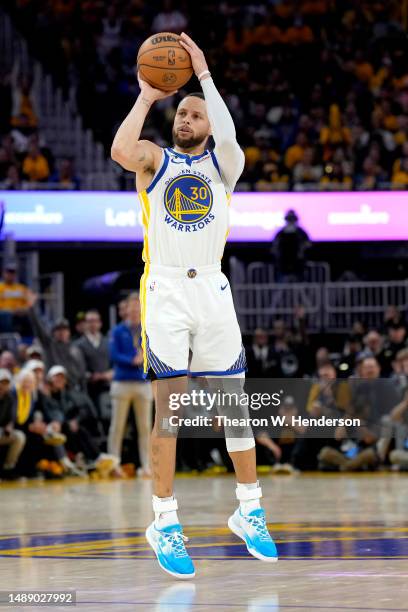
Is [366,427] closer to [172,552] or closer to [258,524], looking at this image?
[258,524]

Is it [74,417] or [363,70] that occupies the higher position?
[363,70]

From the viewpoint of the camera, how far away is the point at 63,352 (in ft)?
56.2

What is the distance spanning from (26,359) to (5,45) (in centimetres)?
1128

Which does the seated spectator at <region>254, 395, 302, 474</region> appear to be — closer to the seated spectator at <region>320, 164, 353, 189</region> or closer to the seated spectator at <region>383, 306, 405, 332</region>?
the seated spectator at <region>383, 306, 405, 332</region>

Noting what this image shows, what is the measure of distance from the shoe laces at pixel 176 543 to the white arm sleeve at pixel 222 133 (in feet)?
6.37

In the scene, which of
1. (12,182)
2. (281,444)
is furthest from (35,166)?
(281,444)

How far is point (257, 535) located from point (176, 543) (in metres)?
0.53

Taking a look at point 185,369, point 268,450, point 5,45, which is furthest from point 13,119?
point 185,369

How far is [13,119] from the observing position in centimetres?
2453

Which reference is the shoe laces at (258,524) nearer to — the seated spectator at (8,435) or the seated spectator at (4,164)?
the seated spectator at (8,435)

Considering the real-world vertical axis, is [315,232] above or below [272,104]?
below

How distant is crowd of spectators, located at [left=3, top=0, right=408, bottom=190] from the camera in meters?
24.9

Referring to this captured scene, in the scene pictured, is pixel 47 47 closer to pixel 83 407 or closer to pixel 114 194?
pixel 114 194

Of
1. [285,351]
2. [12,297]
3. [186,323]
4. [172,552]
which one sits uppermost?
[12,297]
